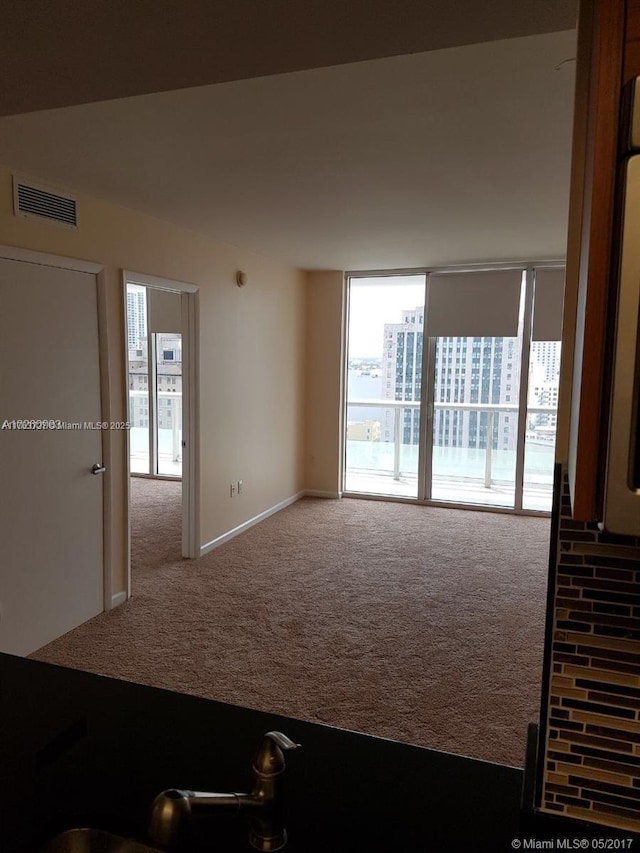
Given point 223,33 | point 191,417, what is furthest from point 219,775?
point 191,417

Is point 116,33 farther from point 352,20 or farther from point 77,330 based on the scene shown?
point 77,330

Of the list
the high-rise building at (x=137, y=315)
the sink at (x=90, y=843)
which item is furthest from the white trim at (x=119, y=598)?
the high-rise building at (x=137, y=315)

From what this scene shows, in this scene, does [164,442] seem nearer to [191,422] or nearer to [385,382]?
[385,382]

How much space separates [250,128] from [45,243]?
139 cm

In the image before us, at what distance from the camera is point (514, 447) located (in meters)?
6.18

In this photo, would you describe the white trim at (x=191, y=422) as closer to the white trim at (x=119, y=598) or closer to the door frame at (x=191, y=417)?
the door frame at (x=191, y=417)

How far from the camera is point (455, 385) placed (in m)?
6.33

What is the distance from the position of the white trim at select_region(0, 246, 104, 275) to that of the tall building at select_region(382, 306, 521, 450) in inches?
145

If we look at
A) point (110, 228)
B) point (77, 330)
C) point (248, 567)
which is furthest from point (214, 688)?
point (110, 228)

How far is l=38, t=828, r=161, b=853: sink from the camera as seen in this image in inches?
35.9

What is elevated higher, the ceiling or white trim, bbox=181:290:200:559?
the ceiling

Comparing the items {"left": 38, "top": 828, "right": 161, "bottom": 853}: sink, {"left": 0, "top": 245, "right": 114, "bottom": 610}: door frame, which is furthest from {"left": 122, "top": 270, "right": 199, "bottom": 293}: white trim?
{"left": 38, "top": 828, "right": 161, "bottom": 853}: sink

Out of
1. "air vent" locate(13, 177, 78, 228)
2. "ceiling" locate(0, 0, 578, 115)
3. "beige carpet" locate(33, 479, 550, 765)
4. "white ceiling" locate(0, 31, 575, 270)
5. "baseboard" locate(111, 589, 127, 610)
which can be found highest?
"white ceiling" locate(0, 31, 575, 270)

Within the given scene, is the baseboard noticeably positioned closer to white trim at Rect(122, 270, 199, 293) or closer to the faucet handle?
white trim at Rect(122, 270, 199, 293)
